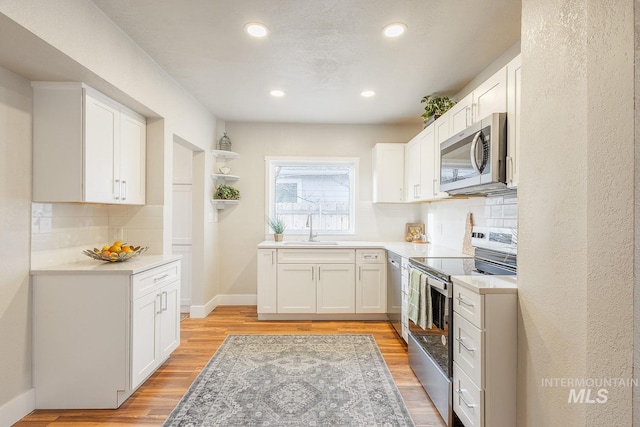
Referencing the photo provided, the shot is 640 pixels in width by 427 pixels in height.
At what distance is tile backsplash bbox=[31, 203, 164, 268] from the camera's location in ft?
7.32

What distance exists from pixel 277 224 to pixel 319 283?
1.07 meters

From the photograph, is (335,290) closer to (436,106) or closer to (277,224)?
(277,224)

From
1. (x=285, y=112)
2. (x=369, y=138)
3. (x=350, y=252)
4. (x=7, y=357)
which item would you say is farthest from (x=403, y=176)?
(x=7, y=357)

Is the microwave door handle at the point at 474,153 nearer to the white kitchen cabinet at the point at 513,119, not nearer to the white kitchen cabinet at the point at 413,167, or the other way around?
the white kitchen cabinet at the point at 513,119

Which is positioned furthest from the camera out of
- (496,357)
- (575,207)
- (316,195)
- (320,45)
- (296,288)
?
(316,195)

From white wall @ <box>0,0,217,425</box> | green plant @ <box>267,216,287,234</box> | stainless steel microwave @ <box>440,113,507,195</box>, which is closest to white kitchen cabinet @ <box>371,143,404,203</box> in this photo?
green plant @ <box>267,216,287,234</box>

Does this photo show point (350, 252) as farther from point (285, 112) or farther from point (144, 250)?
point (144, 250)

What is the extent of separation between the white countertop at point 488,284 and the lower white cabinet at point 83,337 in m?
2.04

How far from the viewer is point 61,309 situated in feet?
7.04

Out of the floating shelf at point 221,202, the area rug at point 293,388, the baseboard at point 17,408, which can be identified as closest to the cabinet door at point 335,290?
the area rug at point 293,388

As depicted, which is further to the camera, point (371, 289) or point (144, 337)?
point (371, 289)

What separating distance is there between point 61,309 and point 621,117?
117 inches

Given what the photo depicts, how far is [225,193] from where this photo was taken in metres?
4.34

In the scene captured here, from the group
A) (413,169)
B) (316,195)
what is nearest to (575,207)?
(413,169)
